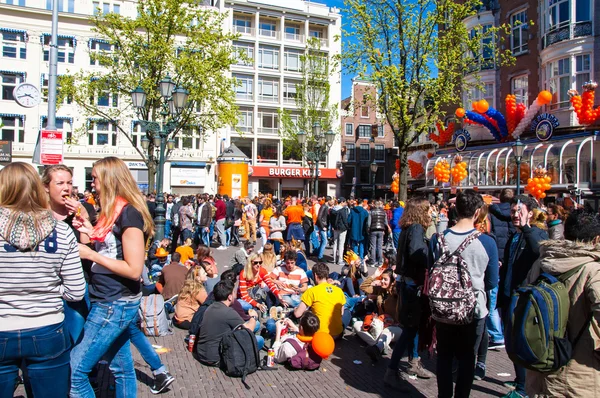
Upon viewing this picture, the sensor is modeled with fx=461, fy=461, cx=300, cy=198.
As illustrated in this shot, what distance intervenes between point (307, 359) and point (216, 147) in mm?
36482

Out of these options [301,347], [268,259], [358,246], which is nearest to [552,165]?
[358,246]

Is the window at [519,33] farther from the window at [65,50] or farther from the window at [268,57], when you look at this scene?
the window at [65,50]

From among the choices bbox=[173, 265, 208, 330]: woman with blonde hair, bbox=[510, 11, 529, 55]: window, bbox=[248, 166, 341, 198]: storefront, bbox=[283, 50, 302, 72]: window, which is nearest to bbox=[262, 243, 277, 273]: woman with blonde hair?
bbox=[173, 265, 208, 330]: woman with blonde hair

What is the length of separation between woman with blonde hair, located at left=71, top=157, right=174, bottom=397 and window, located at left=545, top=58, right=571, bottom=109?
916 inches

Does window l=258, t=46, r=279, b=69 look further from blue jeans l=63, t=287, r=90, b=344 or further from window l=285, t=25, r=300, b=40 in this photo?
blue jeans l=63, t=287, r=90, b=344

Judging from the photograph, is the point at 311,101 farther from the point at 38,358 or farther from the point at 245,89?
the point at 38,358

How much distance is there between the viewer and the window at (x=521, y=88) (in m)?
24.6

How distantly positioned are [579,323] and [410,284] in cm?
213

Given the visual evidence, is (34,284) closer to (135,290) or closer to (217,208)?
(135,290)

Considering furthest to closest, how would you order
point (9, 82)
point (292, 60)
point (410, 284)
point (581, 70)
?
1. point (292, 60)
2. point (9, 82)
3. point (581, 70)
4. point (410, 284)

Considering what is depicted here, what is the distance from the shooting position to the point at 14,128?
112 feet

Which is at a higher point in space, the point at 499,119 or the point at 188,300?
the point at 499,119

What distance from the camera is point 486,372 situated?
5.06 metres

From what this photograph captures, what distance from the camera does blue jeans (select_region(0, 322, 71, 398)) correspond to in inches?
95.2
